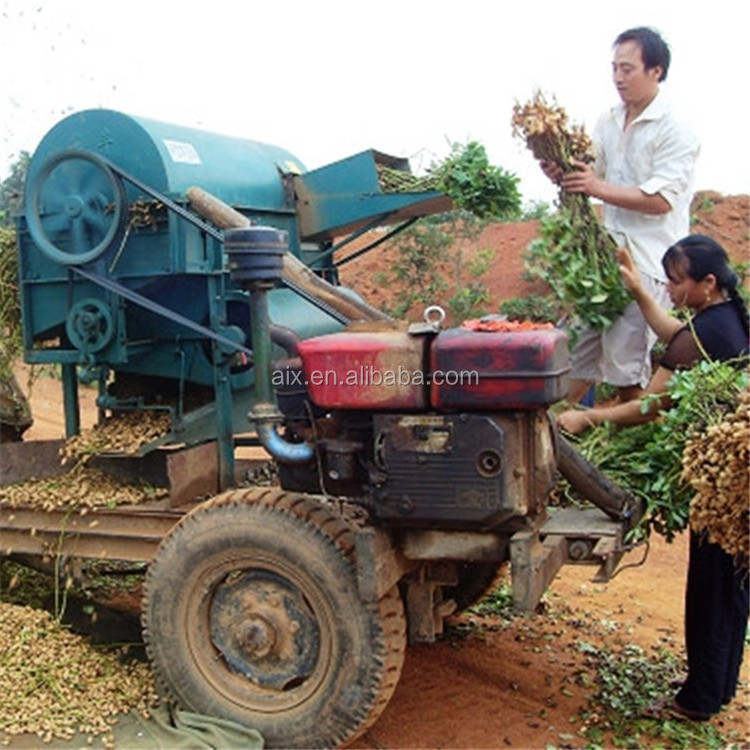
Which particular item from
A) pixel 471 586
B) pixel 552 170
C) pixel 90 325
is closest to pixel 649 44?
pixel 552 170

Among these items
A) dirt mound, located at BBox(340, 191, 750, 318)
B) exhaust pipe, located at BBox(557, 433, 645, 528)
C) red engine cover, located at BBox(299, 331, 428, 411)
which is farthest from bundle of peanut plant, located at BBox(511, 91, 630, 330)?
dirt mound, located at BBox(340, 191, 750, 318)

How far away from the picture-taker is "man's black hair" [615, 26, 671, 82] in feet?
15.9

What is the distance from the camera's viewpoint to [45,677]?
4648mm

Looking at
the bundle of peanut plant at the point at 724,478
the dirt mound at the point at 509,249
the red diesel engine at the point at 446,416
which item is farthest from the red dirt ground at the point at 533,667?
the dirt mound at the point at 509,249

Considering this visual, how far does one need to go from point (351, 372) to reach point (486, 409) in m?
0.57

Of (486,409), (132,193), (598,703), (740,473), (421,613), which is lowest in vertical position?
(598,703)

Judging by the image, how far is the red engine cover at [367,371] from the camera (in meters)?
3.86

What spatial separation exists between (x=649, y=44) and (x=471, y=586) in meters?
2.92

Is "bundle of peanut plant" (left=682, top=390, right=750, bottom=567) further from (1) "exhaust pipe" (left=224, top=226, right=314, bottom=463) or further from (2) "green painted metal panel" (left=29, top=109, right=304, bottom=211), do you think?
(2) "green painted metal panel" (left=29, top=109, right=304, bottom=211)

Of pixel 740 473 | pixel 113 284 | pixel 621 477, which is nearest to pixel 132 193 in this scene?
pixel 113 284

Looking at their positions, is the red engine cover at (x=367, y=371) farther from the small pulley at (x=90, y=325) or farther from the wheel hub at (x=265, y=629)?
the small pulley at (x=90, y=325)

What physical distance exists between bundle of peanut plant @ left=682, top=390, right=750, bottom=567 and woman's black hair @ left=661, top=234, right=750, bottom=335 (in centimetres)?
80

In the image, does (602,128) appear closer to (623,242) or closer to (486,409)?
(623,242)

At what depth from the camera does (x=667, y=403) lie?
14.6ft
